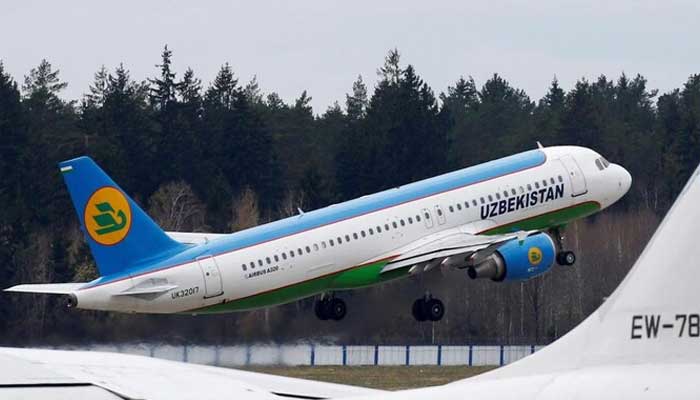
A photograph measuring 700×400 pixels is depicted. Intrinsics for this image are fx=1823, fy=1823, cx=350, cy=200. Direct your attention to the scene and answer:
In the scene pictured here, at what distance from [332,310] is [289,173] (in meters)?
41.2

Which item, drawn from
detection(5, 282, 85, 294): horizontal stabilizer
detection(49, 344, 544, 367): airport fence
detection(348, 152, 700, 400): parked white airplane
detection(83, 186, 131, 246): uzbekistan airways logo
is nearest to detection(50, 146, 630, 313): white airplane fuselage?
detection(5, 282, 85, 294): horizontal stabilizer

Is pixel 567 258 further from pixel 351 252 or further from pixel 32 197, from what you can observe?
pixel 32 197

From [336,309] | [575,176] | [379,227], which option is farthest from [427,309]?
[575,176]

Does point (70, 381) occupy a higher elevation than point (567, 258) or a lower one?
lower

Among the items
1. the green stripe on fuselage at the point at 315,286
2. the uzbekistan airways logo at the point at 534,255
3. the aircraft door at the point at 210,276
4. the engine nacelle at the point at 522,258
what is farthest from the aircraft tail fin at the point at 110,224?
the uzbekistan airways logo at the point at 534,255

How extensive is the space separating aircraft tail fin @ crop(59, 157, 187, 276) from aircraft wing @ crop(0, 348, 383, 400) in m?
25.5

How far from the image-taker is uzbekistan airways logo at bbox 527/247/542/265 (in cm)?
4281

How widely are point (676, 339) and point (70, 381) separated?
4696 mm

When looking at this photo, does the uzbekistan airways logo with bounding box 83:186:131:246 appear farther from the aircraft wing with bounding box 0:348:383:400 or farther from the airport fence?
the aircraft wing with bounding box 0:348:383:400

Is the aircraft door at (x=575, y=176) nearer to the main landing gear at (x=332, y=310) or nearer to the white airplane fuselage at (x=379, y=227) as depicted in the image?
the white airplane fuselage at (x=379, y=227)

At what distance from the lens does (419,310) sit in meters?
43.1

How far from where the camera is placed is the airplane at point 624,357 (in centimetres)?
1205

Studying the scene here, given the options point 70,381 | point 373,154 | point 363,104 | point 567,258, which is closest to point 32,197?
point 373,154

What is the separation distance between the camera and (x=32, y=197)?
72.5 meters
